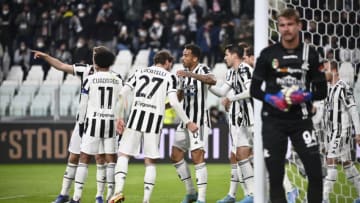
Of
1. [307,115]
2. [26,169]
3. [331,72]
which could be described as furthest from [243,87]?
[26,169]

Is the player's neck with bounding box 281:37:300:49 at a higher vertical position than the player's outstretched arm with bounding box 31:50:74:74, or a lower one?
lower

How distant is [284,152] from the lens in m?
7.86

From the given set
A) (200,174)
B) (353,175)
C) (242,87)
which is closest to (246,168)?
(200,174)

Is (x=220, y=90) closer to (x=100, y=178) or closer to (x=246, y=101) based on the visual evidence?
(x=246, y=101)

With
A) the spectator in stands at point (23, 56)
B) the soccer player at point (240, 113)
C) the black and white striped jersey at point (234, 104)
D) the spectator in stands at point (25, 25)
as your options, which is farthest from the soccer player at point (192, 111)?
the spectator in stands at point (25, 25)

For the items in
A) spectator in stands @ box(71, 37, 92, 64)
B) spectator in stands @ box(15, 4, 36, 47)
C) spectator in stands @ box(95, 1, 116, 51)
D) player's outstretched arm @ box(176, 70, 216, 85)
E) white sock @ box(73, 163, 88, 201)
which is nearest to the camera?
player's outstretched arm @ box(176, 70, 216, 85)

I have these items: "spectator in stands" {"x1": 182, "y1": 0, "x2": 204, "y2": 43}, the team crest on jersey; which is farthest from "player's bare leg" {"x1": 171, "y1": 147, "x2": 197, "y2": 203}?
"spectator in stands" {"x1": 182, "y1": 0, "x2": 204, "y2": 43}

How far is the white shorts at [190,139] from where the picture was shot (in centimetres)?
1073

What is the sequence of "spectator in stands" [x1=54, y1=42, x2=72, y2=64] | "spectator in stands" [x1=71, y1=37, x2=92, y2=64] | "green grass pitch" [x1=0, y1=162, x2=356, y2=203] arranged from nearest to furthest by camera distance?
"green grass pitch" [x1=0, y1=162, x2=356, y2=203] → "spectator in stands" [x1=71, y1=37, x2=92, y2=64] → "spectator in stands" [x1=54, y1=42, x2=72, y2=64]

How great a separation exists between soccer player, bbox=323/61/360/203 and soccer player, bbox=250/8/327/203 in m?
3.14

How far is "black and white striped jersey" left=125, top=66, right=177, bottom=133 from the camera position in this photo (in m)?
10.1

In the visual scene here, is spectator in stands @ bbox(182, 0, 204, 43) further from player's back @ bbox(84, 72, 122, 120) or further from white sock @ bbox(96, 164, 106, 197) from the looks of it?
white sock @ bbox(96, 164, 106, 197)

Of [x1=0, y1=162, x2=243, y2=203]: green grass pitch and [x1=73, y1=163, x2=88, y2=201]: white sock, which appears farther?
[x1=0, y1=162, x2=243, y2=203]: green grass pitch

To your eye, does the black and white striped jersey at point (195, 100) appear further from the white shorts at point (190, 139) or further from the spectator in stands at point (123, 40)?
the spectator in stands at point (123, 40)
